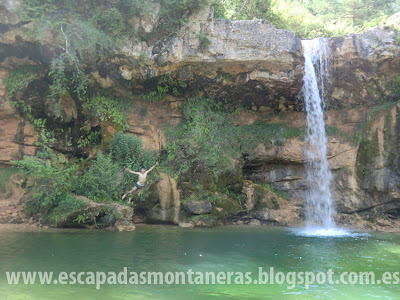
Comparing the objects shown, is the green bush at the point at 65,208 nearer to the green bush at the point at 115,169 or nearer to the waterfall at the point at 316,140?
the green bush at the point at 115,169

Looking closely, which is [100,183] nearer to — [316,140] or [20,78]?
[20,78]

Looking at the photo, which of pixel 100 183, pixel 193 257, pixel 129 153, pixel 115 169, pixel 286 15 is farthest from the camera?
pixel 286 15

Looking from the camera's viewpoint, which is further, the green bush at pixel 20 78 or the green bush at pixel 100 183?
the green bush at pixel 20 78

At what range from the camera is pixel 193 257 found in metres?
6.93

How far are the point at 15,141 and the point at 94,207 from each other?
5.01m

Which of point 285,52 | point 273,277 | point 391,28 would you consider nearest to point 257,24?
point 285,52

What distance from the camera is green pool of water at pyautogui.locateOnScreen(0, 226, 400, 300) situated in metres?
4.81

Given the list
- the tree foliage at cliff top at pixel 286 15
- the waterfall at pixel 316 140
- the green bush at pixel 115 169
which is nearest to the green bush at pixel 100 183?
the green bush at pixel 115 169

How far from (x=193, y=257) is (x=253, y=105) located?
32.8ft

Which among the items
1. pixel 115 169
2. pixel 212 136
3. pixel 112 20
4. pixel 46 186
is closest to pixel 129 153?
pixel 115 169

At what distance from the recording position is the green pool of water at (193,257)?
15.8 ft

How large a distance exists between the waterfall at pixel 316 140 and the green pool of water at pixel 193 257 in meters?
3.36

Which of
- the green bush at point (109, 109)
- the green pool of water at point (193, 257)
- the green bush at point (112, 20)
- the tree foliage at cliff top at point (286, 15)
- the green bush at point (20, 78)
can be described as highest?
the tree foliage at cliff top at point (286, 15)

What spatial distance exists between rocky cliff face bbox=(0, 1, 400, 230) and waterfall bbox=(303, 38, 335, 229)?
0.33 metres
